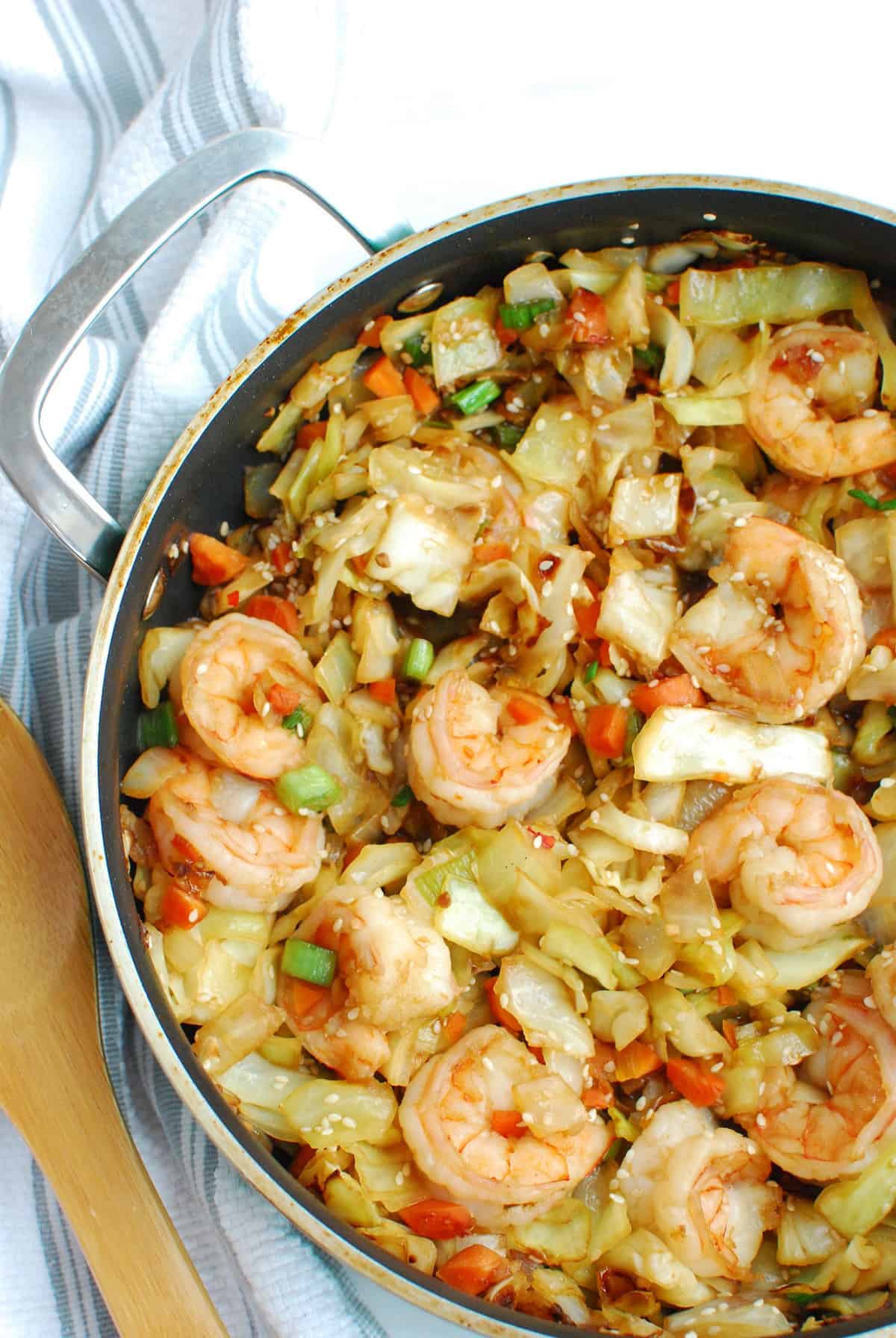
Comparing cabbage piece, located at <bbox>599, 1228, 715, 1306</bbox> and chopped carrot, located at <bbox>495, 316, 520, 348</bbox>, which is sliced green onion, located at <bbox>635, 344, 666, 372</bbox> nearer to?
chopped carrot, located at <bbox>495, 316, 520, 348</bbox>

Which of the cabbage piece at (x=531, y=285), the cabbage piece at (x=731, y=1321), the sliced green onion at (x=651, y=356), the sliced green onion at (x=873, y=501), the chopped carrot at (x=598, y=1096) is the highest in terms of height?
the cabbage piece at (x=531, y=285)

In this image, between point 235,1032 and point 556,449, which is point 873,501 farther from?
point 235,1032

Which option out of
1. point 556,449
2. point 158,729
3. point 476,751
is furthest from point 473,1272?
point 556,449

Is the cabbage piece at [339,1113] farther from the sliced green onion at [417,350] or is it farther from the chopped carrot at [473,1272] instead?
the sliced green onion at [417,350]

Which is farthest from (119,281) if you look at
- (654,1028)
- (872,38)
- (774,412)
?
(872,38)

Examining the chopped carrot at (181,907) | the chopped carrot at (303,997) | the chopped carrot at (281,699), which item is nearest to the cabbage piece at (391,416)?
the chopped carrot at (281,699)

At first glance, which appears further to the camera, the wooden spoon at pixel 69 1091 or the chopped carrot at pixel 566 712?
the chopped carrot at pixel 566 712
